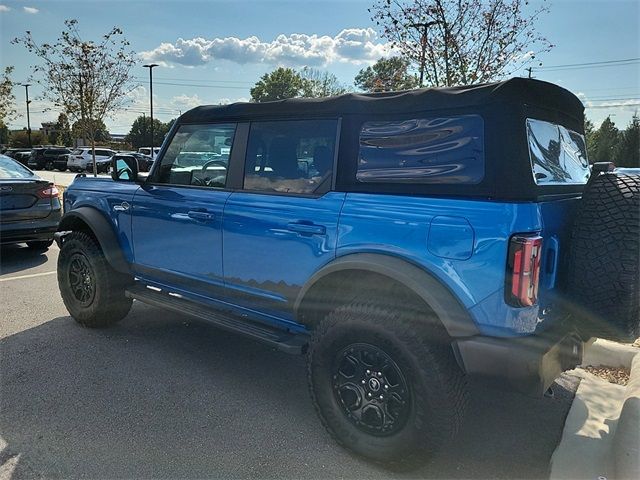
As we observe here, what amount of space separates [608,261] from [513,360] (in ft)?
2.30

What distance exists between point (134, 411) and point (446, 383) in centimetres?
200

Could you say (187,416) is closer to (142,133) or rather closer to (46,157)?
(46,157)

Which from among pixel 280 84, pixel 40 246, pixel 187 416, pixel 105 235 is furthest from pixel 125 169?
pixel 280 84

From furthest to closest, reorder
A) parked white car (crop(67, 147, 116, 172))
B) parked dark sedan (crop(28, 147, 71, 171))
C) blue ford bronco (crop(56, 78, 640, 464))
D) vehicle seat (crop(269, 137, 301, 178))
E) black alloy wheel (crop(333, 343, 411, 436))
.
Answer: parked dark sedan (crop(28, 147, 71, 171)), parked white car (crop(67, 147, 116, 172)), vehicle seat (crop(269, 137, 301, 178)), black alloy wheel (crop(333, 343, 411, 436)), blue ford bronco (crop(56, 78, 640, 464))

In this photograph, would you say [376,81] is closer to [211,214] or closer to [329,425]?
[211,214]

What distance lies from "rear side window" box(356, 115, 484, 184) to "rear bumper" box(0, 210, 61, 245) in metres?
5.75

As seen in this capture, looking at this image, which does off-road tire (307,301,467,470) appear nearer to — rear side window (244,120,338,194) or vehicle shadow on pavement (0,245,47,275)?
rear side window (244,120,338,194)

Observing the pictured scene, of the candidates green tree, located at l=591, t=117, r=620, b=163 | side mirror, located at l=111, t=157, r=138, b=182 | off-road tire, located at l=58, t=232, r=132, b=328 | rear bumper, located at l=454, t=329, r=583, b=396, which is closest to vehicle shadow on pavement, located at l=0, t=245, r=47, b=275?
off-road tire, located at l=58, t=232, r=132, b=328

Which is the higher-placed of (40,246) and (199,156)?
(199,156)

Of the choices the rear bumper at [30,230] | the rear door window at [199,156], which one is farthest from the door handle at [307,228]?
the rear bumper at [30,230]

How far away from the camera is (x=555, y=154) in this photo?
9.26 feet

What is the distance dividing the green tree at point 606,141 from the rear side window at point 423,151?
139 feet

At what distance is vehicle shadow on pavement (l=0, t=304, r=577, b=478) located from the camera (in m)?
2.60

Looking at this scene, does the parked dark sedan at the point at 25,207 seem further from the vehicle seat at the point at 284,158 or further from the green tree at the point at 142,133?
the green tree at the point at 142,133
